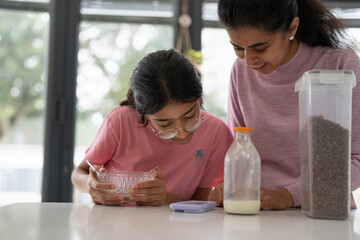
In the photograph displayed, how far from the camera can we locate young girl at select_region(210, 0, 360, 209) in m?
Answer: 1.43

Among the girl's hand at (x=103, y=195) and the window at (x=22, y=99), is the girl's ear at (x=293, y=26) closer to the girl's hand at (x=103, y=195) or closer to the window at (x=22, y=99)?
the girl's hand at (x=103, y=195)

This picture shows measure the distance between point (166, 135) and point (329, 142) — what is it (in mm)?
632

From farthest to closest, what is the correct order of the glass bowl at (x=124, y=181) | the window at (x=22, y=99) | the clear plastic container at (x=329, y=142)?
the window at (x=22, y=99), the glass bowl at (x=124, y=181), the clear plastic container at (x=329, y=142)

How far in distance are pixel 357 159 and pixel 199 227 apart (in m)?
0.57

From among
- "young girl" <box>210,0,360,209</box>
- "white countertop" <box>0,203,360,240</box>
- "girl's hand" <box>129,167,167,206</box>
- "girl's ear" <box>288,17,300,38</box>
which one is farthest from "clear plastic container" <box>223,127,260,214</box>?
"girl's ear" <box>288,17,300,38</box>

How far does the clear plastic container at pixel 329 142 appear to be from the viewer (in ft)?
3.72

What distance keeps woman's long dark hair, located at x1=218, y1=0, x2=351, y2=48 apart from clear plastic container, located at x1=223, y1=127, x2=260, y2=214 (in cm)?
39

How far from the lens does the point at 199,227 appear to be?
3.35 feet

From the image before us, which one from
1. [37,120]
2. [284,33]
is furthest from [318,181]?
[37,120]

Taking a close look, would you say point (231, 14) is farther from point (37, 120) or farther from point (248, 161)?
point (37, 120)

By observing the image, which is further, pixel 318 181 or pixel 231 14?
pixel 231 14

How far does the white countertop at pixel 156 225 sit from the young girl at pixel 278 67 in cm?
22

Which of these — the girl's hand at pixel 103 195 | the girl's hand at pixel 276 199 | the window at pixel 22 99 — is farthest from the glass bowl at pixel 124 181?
the window at pixel 22 99

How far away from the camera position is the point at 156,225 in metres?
1.04
